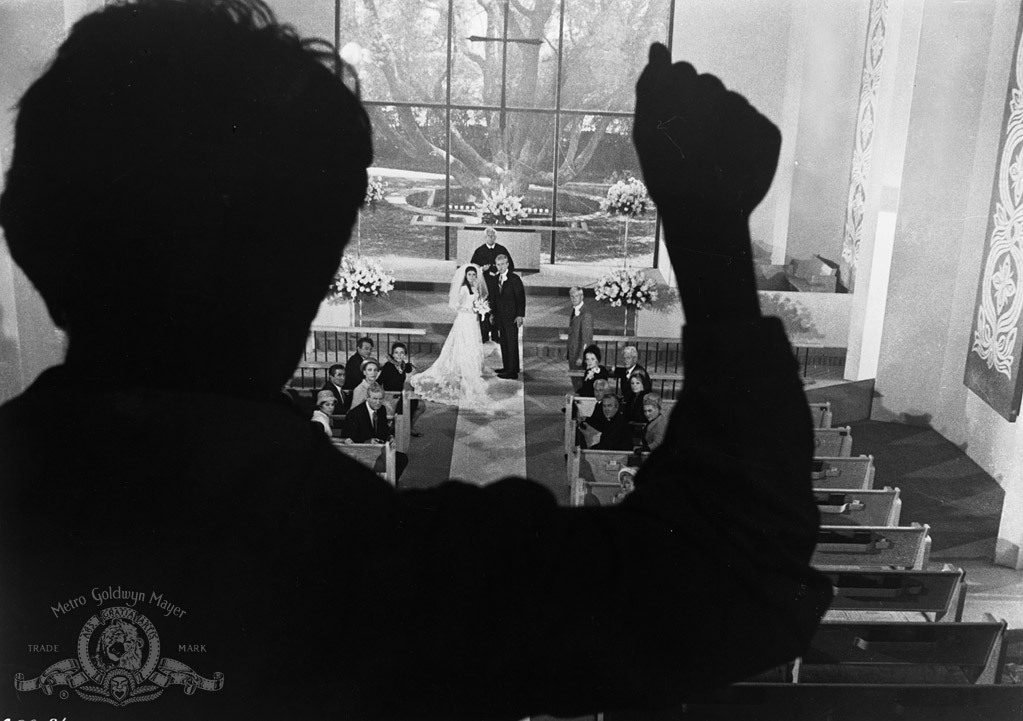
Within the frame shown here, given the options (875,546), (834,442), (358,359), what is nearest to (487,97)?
(358,359)

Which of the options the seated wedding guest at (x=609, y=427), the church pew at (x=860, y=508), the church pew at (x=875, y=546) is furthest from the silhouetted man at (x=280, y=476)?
the church pew at (x=875, y=546)

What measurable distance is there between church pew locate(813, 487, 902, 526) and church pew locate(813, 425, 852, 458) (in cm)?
21

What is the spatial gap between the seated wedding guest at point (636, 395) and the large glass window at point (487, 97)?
11.7 inches

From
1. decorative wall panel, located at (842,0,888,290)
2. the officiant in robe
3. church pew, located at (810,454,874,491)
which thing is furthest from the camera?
church pew, located at (810,454,874,491)

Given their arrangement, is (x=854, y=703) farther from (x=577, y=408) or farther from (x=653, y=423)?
(x=577, y=408)

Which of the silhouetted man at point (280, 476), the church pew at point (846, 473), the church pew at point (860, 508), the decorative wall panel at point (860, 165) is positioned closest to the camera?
the silhouetted man at point (280, 476)

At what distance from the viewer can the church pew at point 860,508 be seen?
2.87 meters

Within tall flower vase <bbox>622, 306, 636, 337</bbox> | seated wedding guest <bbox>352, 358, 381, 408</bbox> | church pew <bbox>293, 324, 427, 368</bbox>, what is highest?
tall flower vase <bbox>622, 306, 636, 337</bbox>

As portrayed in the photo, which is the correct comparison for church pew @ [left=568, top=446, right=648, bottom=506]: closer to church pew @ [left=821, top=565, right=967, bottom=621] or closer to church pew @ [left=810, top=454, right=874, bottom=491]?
church pew @ [left=810, top=454, right=874, bottom=491]

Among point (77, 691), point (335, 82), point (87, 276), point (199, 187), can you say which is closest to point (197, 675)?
point (77, 691)

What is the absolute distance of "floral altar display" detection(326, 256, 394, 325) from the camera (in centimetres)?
216

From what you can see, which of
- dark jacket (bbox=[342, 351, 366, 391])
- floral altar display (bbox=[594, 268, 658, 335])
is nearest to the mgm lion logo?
dark jacket (bbox=[342, 351, 366, 391])

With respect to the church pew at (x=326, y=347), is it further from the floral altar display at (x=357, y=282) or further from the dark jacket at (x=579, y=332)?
the dark jacket at (x=579, y=332)

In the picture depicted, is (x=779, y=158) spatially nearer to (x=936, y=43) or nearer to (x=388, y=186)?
(x=936, y=43)
